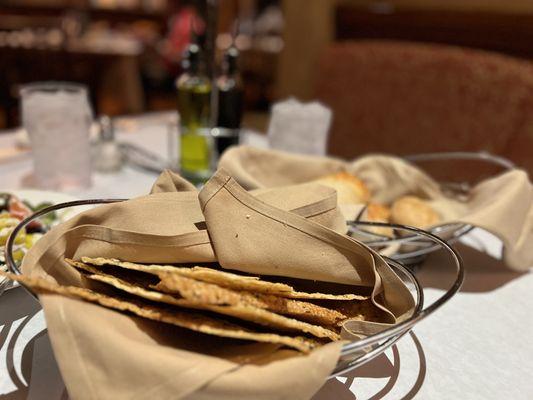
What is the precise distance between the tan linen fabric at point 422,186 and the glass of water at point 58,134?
0.40m

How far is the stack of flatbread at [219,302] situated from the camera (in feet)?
1.30

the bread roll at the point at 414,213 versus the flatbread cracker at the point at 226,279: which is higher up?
the flatbread cracker at the point at 226,279

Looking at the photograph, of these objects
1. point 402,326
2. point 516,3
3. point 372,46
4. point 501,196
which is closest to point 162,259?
point 402,326

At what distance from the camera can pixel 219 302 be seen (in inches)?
15.5

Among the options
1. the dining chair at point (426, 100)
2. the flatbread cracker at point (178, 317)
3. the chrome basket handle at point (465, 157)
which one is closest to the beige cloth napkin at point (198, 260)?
the flatbread cracker at point (178, 317)

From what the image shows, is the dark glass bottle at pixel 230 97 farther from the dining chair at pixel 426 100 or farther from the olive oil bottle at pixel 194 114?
the dining chair at pixel 426 100

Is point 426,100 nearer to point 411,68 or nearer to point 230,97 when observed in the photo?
point 411,68

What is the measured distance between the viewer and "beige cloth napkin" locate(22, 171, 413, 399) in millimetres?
372

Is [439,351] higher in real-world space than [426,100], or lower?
lower

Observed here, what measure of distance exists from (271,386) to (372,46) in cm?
181

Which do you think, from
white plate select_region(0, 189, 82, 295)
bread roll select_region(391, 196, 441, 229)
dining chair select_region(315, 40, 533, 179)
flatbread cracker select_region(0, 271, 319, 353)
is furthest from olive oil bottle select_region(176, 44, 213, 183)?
dining chair select_region(315, 40, 533, 179)

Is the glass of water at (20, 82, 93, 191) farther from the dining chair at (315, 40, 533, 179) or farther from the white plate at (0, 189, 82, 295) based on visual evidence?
the dining chair at (315, 40, 533, 179)

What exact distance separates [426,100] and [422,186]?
3.33ft

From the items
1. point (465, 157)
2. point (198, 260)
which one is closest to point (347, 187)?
point (465, 157)
